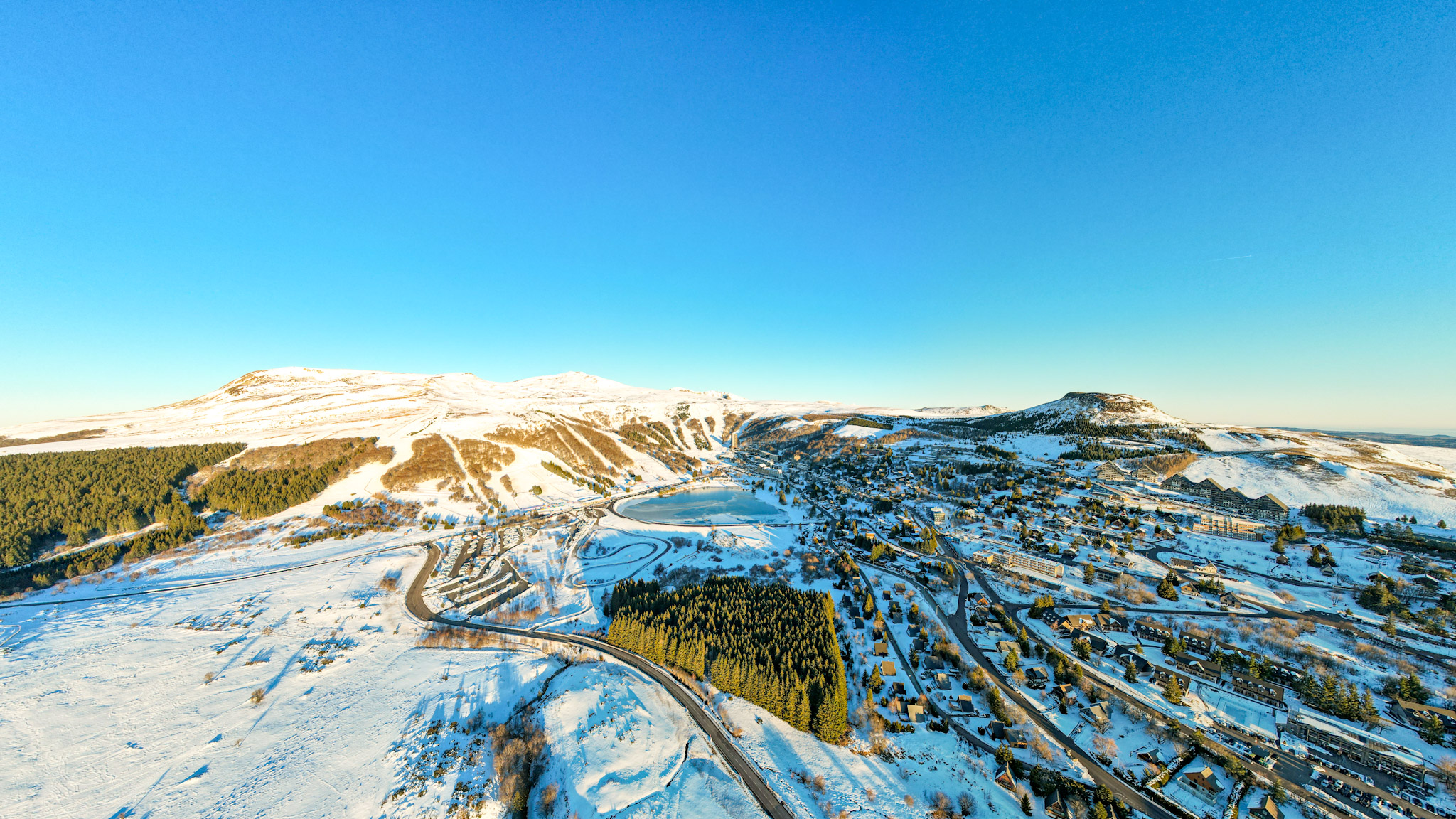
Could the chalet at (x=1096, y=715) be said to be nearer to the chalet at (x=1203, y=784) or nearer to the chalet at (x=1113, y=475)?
the chalet at (x=1203, y=784)

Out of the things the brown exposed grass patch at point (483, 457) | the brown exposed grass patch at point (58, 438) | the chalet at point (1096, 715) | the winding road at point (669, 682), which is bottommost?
the winding road at point (669, 682)

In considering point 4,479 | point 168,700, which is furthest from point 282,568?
point 4,479

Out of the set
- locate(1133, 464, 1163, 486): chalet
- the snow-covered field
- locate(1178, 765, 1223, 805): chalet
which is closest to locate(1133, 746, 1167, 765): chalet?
locate(1178, 765, 1223, 805): chalet

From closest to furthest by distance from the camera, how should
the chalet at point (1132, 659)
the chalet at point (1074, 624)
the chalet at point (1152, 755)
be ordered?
the chalet at point (1152, 755)
the chalet at point (1132, 659)
the chalet at point (1074, 624)

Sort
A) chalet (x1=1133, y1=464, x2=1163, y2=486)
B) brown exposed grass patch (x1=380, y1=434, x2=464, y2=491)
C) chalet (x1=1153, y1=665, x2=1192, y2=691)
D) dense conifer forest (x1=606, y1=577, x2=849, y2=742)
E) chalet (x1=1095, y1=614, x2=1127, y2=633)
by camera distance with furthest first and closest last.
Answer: chalet (x1=1133, y1=464, x2=1163, y2=486)
brown exposed grass patch (x1=380, y1=434, x2=464, y2=491)
chalet (x1=1095, y1=614, x2=1127, y2=633)
chalet (x1=1153, y1=665, x2=1192, y2=691)
dense conifer forest (x1=606, y1=577, x2=849, y2=742)

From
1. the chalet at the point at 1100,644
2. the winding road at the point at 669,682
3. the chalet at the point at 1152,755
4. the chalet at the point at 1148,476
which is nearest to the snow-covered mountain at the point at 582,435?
the chalet at the point at 1148,476

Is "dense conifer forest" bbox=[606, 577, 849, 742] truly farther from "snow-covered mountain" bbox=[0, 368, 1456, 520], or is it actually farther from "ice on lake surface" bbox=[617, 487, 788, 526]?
"snow-covered mountain" bbox=[0, 368, 1456, 520]

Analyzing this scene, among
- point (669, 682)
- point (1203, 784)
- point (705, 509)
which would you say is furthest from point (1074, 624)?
point (705, 509)

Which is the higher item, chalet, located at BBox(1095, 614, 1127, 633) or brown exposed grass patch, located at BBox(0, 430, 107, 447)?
brown exposed grass patch, located at BBox(0, 430, 107, 447)
